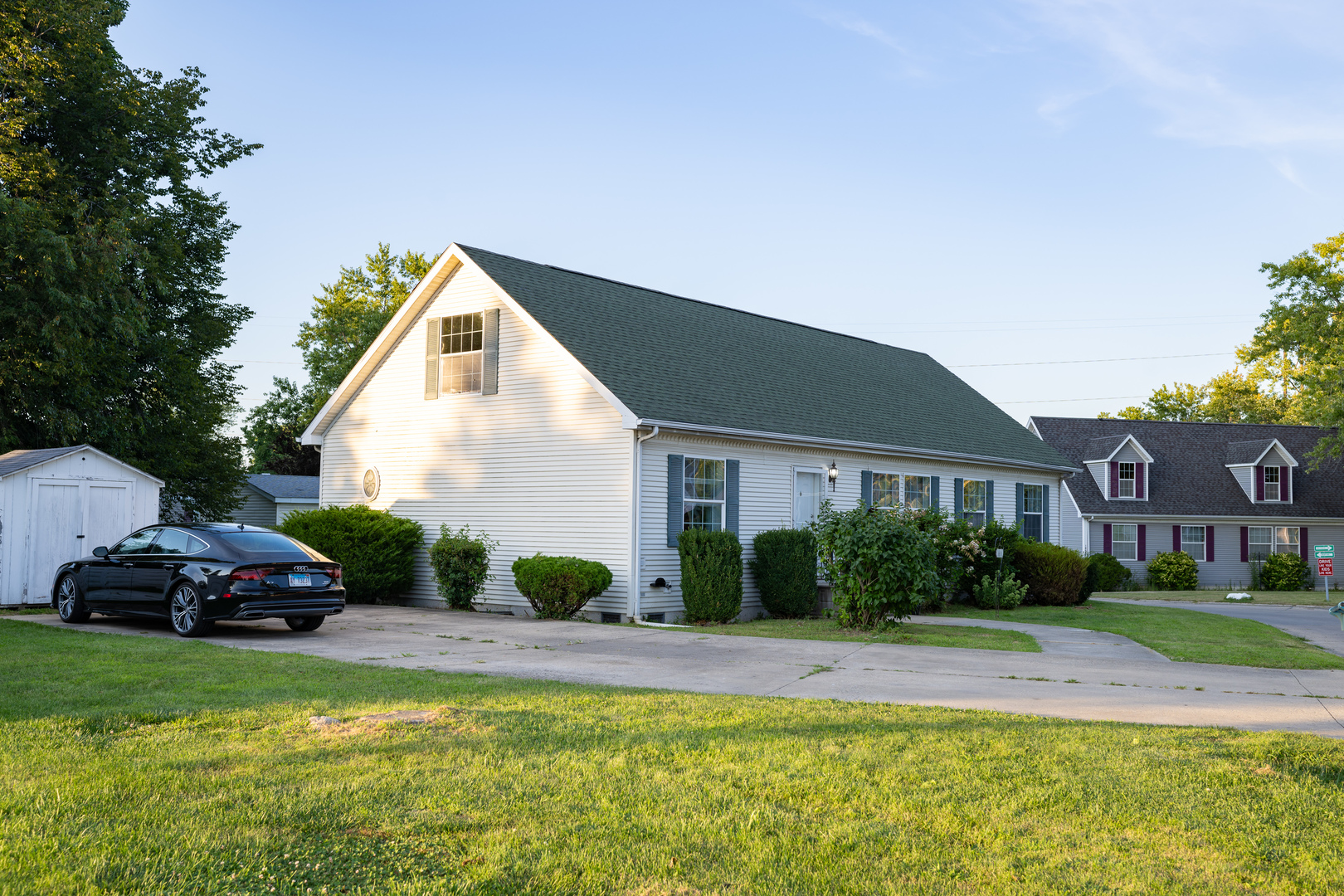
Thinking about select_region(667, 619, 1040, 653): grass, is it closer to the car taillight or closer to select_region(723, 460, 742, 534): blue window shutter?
select_region(723, 460, 742, 534): blue window shutter

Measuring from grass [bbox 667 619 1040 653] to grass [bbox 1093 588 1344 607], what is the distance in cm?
1686

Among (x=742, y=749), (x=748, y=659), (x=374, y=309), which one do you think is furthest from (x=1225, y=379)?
(x=742, y=749)

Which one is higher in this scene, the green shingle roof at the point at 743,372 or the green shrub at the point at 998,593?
the green shingle roof at the point at 743,372

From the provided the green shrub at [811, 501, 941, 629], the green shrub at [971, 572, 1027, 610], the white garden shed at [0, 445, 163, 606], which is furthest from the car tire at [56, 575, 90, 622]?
the green shrub at [971, 572, 1027, 610]

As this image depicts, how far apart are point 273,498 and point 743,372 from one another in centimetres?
3130

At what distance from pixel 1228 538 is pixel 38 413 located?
1527 inches

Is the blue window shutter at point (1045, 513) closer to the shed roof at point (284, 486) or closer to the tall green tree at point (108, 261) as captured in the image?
the tall green tree at point (108, 261)

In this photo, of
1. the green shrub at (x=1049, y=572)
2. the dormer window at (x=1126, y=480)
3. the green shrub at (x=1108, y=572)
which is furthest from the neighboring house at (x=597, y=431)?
the dormer window at (x=1126, y=480)

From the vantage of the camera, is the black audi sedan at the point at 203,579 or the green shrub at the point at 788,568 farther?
the green shrub at the point at 788,568

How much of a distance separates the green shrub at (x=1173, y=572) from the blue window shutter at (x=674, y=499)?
2602cm

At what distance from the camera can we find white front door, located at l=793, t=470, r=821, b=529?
2104 centimetres

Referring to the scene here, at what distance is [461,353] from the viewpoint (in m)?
20.5

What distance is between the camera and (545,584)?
17.2 metres

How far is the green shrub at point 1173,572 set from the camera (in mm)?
37156
